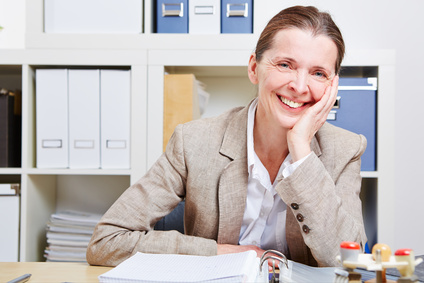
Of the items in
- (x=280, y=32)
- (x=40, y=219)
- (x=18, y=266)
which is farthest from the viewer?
(x=40, y=219)

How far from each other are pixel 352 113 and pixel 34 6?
1343mm

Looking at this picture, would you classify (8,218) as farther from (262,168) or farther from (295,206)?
(295,206)

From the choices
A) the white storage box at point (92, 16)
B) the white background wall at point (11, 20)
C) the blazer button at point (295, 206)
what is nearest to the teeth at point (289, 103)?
the blazer button at point (295, 206)

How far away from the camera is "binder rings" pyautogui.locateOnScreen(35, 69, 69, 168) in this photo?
5.43 feet

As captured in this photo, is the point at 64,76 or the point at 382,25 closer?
the point at 64,76

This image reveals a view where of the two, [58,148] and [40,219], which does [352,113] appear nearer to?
[58,148]

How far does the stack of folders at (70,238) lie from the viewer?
1.72m

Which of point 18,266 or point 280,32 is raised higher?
point 280,32

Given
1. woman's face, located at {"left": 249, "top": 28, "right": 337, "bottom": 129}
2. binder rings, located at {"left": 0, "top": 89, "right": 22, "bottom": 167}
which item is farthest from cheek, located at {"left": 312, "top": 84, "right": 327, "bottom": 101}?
binder rings, located at {"left": 0, "top": 89, "right": 22, "bottom": 167}

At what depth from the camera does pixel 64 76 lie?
65.2 inches

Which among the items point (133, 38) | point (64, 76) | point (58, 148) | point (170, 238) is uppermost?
point (133, 38)

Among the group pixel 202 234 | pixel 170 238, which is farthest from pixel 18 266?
pixel 202 234

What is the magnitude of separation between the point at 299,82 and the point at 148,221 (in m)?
0.53

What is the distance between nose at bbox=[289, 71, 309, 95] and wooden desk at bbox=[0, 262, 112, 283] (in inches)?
25.1
